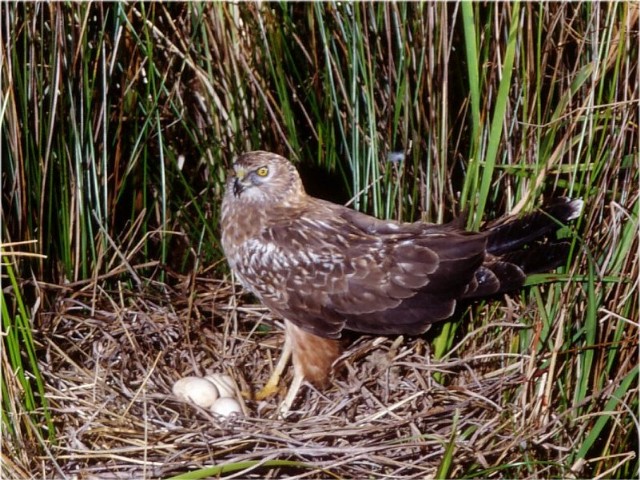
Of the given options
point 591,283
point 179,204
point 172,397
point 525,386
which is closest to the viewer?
point 591,283

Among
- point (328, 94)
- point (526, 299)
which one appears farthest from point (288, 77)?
point (526, 299)

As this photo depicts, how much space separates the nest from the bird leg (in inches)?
1.3

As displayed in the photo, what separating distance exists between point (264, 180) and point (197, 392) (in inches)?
26.4

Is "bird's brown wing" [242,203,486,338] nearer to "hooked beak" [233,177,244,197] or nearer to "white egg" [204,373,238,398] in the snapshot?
"hooked beak" [233,177,244,197]

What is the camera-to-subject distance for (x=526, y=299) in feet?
8.57

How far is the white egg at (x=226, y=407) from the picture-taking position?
261cm

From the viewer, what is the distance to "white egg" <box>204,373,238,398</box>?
2.72 m

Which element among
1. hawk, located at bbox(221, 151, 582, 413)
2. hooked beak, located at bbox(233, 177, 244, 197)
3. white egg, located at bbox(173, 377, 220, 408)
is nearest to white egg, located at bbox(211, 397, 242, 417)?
white egg, located at bbox(173, 377, 220, 408)

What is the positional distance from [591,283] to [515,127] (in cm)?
53

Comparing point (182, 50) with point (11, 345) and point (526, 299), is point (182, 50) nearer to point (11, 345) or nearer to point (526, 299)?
point (11, 345)

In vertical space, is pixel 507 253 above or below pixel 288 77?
below

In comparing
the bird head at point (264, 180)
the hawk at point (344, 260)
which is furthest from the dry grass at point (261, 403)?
the bird head at point (264, 180)

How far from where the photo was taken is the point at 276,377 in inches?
114

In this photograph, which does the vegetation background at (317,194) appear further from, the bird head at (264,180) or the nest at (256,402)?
the bird head at (264,180)
